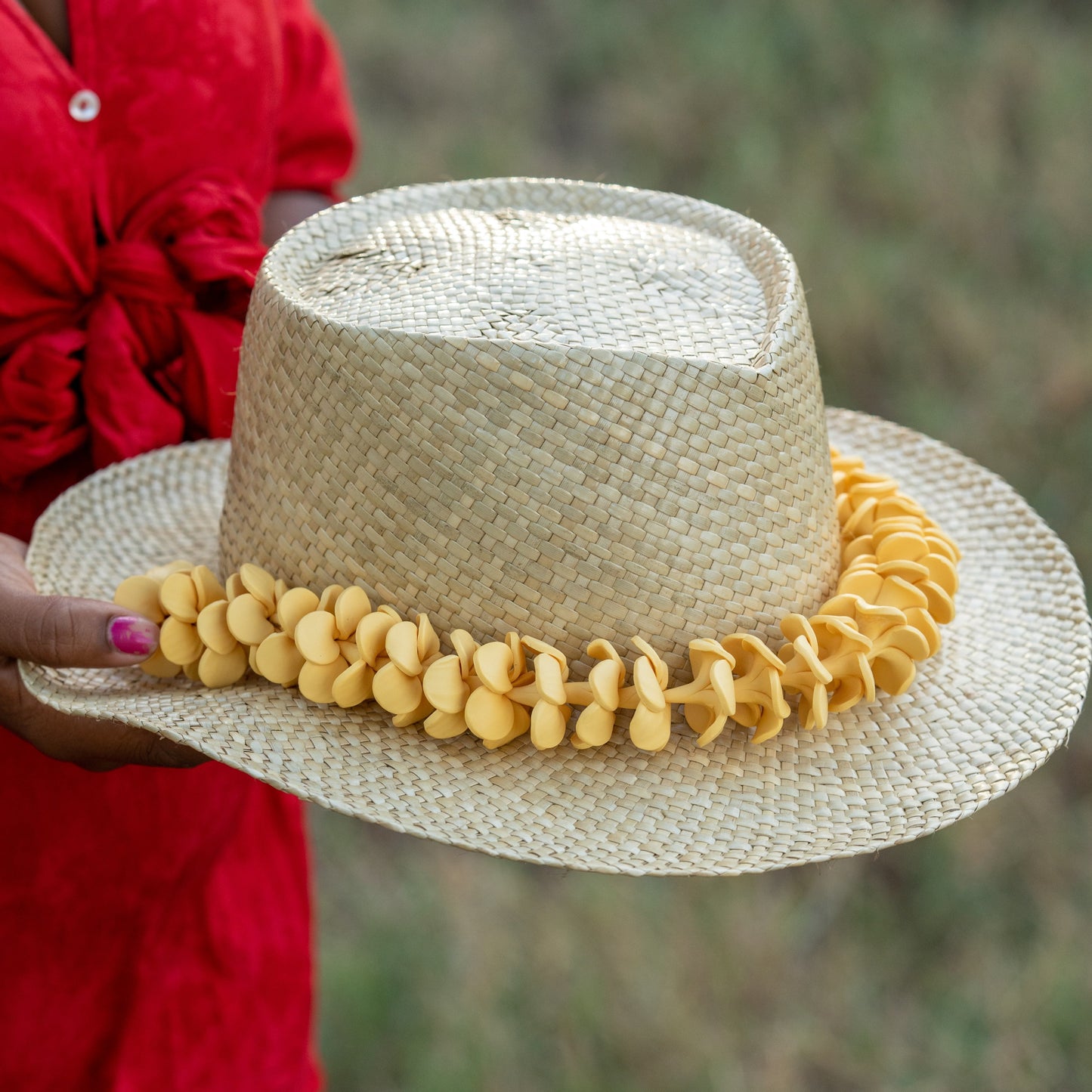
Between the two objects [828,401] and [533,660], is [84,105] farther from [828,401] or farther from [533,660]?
[828,401]

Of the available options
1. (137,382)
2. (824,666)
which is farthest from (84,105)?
(824,666)

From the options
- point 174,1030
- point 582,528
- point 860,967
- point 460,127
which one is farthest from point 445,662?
point 460,127

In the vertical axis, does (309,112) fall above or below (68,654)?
above

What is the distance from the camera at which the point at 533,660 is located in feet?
3.28

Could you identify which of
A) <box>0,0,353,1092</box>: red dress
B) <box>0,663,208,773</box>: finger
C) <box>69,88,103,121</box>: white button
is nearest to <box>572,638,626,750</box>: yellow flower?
<box>0,663,208,773</box>: finger

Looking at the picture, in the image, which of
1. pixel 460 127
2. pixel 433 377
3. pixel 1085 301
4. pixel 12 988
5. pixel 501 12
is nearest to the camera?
pixel 433 377

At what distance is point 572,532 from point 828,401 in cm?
273

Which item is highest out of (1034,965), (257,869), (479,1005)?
(257,869)

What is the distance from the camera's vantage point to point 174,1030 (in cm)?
155

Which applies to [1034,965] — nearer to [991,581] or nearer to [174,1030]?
[991,581]

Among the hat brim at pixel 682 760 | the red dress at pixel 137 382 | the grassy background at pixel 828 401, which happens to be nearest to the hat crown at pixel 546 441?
the hat brim at pixel 682 760

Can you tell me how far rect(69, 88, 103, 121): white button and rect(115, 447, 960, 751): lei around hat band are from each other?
0.45m

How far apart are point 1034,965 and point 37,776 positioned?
189 cm

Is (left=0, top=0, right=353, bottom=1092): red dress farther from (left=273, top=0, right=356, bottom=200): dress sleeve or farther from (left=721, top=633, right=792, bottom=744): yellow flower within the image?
(left=721, top=633, right=792, bottom=744): yellow flower
